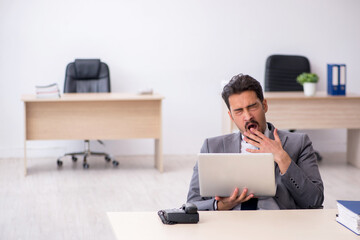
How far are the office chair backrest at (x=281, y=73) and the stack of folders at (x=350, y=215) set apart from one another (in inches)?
191

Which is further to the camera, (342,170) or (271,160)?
(342,170)

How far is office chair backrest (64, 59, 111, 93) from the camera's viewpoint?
652 centimetres

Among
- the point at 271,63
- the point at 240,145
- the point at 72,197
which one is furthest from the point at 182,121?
the point at 240,145

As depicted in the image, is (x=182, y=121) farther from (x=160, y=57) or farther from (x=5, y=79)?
(x=5, y=79)

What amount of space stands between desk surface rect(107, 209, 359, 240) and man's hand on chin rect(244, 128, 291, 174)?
0.67 ft

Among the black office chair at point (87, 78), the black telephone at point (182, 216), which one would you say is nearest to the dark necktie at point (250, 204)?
the black telephone at point (182, 216)

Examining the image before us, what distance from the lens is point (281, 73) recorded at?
711 cm

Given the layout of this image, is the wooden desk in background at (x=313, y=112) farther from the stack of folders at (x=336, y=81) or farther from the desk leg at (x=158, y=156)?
the desk leg at (x=158, y=156)

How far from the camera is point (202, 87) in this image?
23.8 feet

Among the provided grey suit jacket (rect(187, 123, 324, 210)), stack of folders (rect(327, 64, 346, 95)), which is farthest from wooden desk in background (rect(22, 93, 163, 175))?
grey suit jacket (rect(187, 123, 324, 210))

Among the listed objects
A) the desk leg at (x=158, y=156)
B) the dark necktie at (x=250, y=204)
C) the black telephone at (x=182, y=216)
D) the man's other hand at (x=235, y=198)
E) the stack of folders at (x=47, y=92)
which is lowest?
the desk leg at (x=158, y=156)

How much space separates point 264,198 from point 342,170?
4.11 metres

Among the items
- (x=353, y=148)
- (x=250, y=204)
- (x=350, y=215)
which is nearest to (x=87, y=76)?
(x=353, y=148)

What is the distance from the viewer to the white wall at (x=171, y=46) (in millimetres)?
6914
